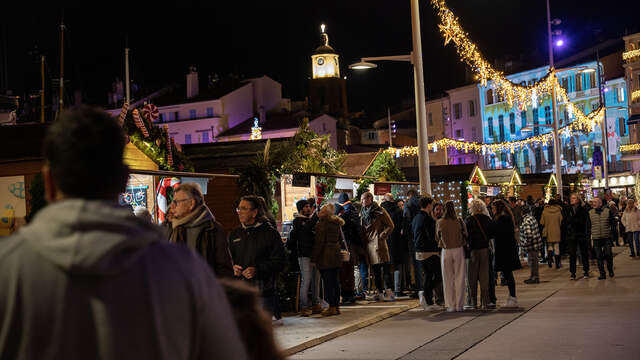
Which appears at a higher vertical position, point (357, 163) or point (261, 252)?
point (357, 163)

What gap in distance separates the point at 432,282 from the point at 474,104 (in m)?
79.8

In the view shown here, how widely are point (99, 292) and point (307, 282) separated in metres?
13.0

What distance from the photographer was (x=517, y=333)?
11.7m

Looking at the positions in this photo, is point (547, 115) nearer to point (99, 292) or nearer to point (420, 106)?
point (420, 106)

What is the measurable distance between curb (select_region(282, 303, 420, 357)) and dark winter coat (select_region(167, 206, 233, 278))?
2.73 meters

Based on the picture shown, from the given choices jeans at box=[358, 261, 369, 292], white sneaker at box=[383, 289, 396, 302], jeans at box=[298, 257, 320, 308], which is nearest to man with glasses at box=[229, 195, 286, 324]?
jeans at box=[298, 257, 320, 308]

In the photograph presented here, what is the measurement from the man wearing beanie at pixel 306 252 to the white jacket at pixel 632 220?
1658 centimetres

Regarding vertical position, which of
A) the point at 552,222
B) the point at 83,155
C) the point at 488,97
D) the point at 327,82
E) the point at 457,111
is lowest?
the point at 552,222

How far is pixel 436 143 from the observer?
3994 cm

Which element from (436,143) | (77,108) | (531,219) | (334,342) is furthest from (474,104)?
(77,108)

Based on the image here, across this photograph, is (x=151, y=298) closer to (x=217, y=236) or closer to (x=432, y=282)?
(x=217, y=236)

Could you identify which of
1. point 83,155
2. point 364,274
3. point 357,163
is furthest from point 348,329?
point 357,163

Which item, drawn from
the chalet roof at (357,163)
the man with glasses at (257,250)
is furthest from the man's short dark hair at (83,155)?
the chalet roof at (357,163)

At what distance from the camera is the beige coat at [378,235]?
16688 millimetres
